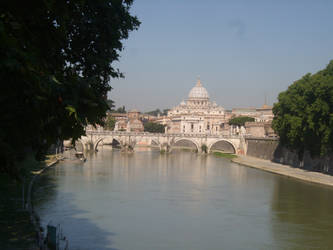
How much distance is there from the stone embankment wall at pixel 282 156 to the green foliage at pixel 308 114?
0.82 meters

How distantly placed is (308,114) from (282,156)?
13542mm

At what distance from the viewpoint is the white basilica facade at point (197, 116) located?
10988cm

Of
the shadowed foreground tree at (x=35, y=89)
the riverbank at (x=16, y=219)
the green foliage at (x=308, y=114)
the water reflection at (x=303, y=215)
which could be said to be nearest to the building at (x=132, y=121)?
the green foliage at (x=308, y=114)

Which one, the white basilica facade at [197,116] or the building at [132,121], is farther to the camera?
the building at [132,121]

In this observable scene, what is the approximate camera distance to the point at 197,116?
111 metres

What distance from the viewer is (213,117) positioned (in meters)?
124

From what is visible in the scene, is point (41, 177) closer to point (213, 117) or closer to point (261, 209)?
point (261, 209)

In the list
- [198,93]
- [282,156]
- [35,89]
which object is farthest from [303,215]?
[198,93]

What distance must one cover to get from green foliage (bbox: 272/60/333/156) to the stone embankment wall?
82 cm

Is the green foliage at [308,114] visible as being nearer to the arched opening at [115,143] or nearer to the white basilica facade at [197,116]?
the arched opening at [115,143]

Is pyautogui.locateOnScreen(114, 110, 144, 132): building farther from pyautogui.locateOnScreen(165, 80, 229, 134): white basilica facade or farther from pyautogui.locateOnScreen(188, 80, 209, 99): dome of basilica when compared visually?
pyautogui.locateOnScreen(188, 80, 209, 99): dome of basilica

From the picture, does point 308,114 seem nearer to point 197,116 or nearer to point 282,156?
point 282,156

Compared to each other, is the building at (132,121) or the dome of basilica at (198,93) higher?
the dome of basilica at (198,93)

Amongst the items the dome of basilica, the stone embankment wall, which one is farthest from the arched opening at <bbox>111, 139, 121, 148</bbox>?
the dome of basilica
